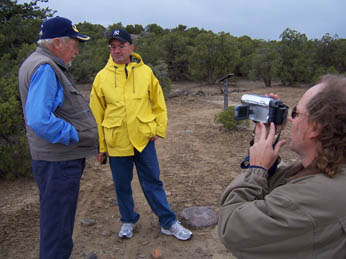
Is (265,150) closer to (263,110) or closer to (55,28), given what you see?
(263,110)

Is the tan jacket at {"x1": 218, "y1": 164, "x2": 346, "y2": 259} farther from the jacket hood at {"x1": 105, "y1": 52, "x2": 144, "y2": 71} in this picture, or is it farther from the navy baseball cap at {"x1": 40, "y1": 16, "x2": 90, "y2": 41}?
the jacket hood at {"x1": 105, "y1": 52, "x2": 144, "y2": 71}

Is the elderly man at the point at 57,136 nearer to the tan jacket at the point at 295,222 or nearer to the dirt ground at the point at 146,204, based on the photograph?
the dirt ground at the point at 146,204

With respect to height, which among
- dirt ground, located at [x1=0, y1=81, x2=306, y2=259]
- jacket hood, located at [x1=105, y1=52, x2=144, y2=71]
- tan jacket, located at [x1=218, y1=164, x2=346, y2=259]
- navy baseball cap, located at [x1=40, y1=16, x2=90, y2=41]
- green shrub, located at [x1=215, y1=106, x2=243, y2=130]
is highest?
navy baseball cap, located at [x1=40, y1=16, x2=90, y2=41]

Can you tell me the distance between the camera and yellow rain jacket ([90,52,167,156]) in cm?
266

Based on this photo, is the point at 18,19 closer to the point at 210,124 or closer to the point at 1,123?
the point at 1,123

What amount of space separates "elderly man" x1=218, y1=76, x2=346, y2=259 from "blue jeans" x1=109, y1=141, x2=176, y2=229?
5.14ft

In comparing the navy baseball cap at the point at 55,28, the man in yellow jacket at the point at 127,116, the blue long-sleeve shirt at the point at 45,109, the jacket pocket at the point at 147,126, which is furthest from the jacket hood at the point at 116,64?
the blue long-sleeve shirt at the point at 45,109

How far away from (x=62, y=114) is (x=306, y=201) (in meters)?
1.61

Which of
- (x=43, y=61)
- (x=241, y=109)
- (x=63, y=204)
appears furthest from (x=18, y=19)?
(x=241, y=109)

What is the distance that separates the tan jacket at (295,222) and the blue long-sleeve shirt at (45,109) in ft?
3.99

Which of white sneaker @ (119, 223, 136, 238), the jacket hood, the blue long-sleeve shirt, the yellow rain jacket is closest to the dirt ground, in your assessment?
white sneaker @ (119, 223, 136, 238)

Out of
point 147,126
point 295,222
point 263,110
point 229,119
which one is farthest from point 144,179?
point 229,119

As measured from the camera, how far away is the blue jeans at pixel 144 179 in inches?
109

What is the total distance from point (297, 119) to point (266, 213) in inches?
15.3
